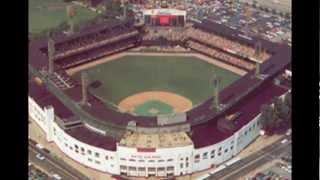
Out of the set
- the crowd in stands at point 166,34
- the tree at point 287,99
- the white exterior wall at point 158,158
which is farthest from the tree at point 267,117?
the crowd in stands at point 166,34

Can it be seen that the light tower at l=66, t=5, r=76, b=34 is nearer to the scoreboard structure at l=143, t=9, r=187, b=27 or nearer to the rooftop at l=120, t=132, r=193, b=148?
the scoreboard structure at l=143, t=9, r=187, b=27

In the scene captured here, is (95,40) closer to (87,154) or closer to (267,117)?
(87,154)

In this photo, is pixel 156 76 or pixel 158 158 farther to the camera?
pixel 156 76

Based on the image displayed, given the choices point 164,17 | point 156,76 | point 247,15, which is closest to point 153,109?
point 156,76

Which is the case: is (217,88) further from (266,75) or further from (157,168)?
(157,168)

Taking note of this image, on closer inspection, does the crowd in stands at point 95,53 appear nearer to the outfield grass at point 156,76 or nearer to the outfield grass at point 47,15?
the outfield grass at point 156,76

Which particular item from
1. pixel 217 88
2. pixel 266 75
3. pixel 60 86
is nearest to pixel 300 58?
pixel 266 75
